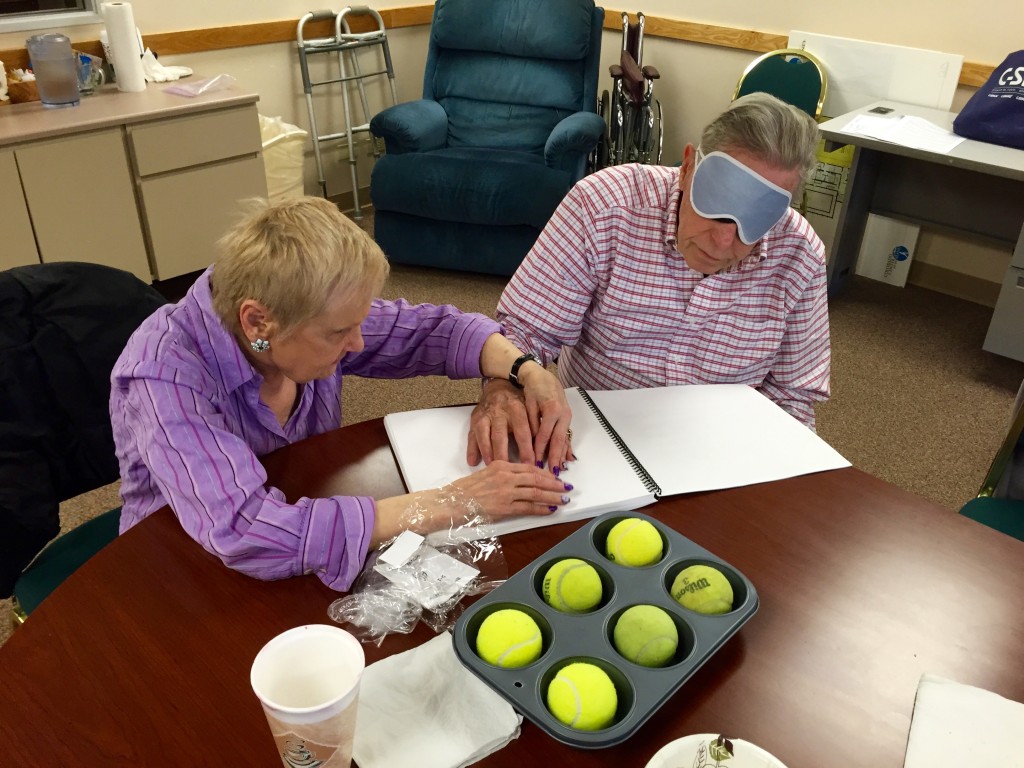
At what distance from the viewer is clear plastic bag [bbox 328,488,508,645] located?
934 millimetres

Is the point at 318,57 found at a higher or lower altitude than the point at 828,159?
higher

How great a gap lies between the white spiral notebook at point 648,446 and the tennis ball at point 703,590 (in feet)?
0.61

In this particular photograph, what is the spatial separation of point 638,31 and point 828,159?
3.47 feet

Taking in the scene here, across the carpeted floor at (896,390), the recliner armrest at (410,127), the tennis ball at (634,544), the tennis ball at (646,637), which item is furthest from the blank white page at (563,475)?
the recliner armrest at (410,127)

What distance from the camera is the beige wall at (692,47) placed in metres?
3.21

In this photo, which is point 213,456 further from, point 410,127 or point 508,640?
point 410,127

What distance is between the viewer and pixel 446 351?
145cm

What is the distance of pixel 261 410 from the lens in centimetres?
120

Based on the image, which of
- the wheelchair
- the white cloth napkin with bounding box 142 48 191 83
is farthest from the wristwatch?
the white cloth napkin with bounding box 142 48 191 83

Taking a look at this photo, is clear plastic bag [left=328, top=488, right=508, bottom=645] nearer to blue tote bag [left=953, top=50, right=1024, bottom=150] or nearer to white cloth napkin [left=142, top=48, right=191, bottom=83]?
blue tote bag [left=953, top=50, right=1024, bottom=150]

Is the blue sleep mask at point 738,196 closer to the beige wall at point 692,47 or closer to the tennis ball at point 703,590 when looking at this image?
the tennis ball at point 703,590

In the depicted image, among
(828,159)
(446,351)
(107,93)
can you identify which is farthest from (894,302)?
(107,93)

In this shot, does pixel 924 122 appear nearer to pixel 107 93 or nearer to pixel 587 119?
pixel 587 119

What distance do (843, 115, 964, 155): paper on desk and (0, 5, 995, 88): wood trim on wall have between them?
1.12 ft
